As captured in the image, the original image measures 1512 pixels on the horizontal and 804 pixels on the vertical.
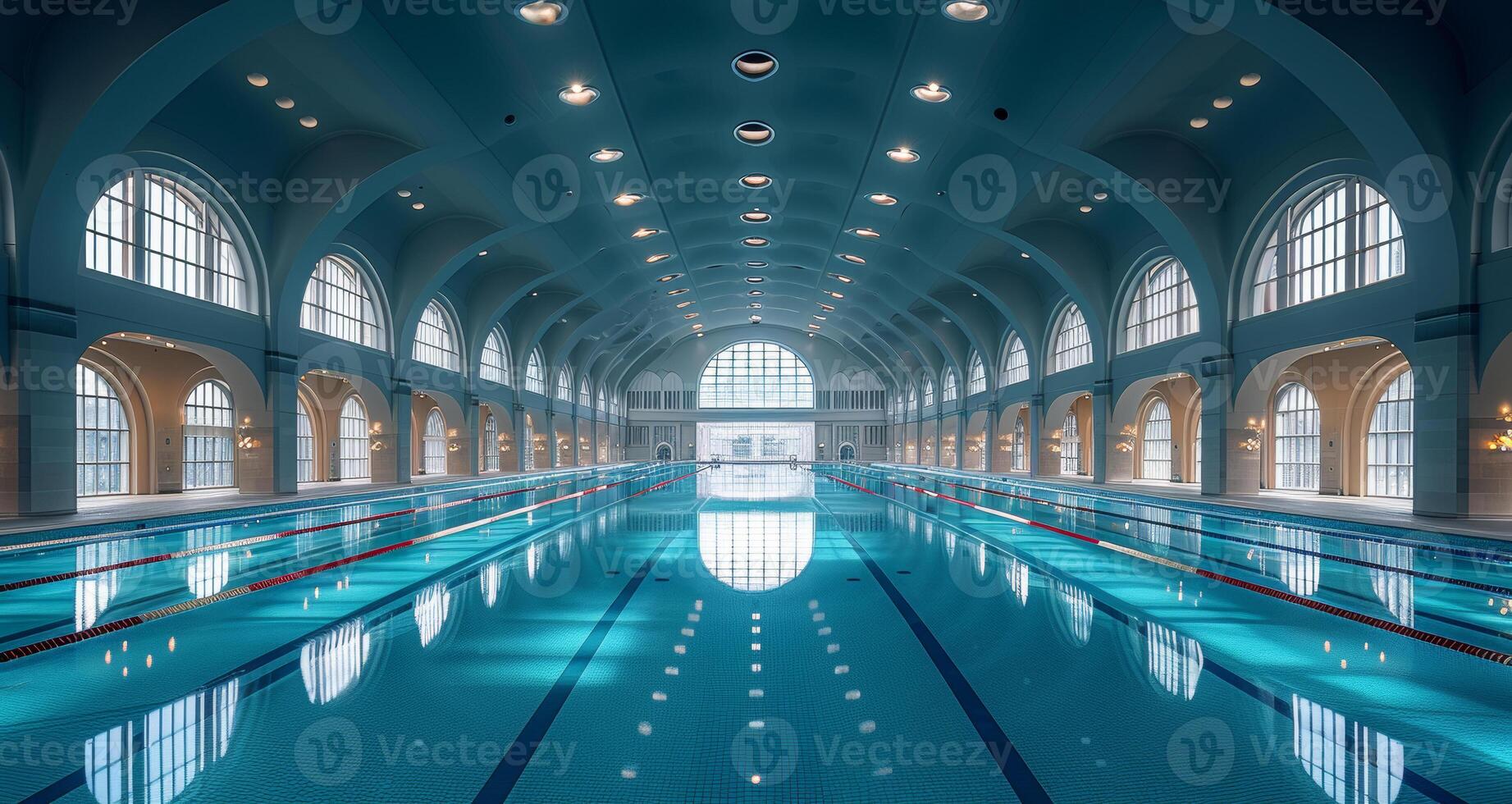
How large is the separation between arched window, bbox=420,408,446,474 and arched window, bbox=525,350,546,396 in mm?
3533


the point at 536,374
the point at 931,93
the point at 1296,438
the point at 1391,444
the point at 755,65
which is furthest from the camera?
the point at 536,374

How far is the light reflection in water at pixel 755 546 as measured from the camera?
291 inches

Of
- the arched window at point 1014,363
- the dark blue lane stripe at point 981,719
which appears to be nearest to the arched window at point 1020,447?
the arched window at point 1014,363

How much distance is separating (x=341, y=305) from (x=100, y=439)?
5.42 metres

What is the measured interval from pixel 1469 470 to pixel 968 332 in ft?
58.8

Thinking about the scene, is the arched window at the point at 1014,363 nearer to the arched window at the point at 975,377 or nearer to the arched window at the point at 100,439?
the arched window at the point at 975,377

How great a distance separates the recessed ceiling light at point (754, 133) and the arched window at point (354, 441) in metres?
15.4

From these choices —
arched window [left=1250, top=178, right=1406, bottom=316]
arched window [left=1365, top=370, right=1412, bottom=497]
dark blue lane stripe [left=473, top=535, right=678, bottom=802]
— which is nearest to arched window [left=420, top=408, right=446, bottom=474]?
dark blue lane stripe [left=473, top=535, right=678, bottom=802]

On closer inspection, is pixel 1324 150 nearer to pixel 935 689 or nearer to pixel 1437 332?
pixel 1437 332

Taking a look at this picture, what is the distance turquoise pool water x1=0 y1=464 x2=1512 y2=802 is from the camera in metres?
2.99

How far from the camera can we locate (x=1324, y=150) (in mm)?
13180

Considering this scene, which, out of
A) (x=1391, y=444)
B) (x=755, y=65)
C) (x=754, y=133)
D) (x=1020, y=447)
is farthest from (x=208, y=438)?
(x=1020, y=447)

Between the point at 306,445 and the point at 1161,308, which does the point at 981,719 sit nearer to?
the point at 1161,308

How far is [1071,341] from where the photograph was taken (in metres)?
24.7
